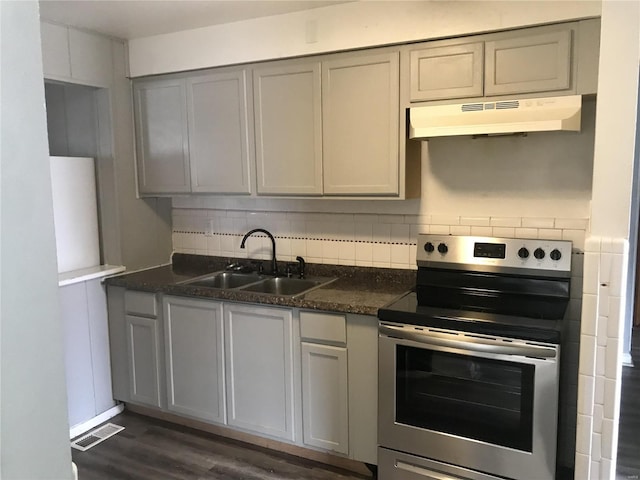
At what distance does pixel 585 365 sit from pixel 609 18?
1224mm

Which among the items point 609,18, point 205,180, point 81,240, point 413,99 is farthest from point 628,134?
point 81,240

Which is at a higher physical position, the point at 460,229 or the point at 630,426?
the point at 460,229

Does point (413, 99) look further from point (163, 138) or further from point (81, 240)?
point (81, 240)

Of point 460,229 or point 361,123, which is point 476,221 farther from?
point 361,123

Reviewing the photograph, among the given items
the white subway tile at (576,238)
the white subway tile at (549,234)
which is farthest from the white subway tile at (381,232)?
the white subway tile at (576,238)

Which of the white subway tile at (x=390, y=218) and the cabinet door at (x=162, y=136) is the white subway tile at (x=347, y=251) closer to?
the white subway tile at (x=390, y=218)

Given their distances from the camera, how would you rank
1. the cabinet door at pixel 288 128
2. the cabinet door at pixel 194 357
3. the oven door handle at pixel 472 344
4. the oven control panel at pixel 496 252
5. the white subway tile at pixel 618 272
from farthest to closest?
the cabinet door at pixel 194 357 → the cabinet door at pixel 288 128 → the oven control panel at pixel 496 252 → the oven door handle at pixel 472 344 → the white subway tile at pixel 618 272

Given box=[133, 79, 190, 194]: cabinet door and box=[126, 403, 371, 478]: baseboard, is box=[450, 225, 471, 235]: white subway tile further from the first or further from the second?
box=[133, 79, 190, 194]: cabinet door

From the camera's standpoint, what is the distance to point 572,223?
8.48 feet

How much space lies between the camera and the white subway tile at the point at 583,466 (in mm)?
1952

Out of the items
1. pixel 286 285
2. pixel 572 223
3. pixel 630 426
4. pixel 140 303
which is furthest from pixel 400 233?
pixel 630 426

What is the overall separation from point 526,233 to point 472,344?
0.79 metres

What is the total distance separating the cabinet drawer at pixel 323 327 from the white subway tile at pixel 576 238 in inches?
46.8

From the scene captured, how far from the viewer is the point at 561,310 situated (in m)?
2.36
